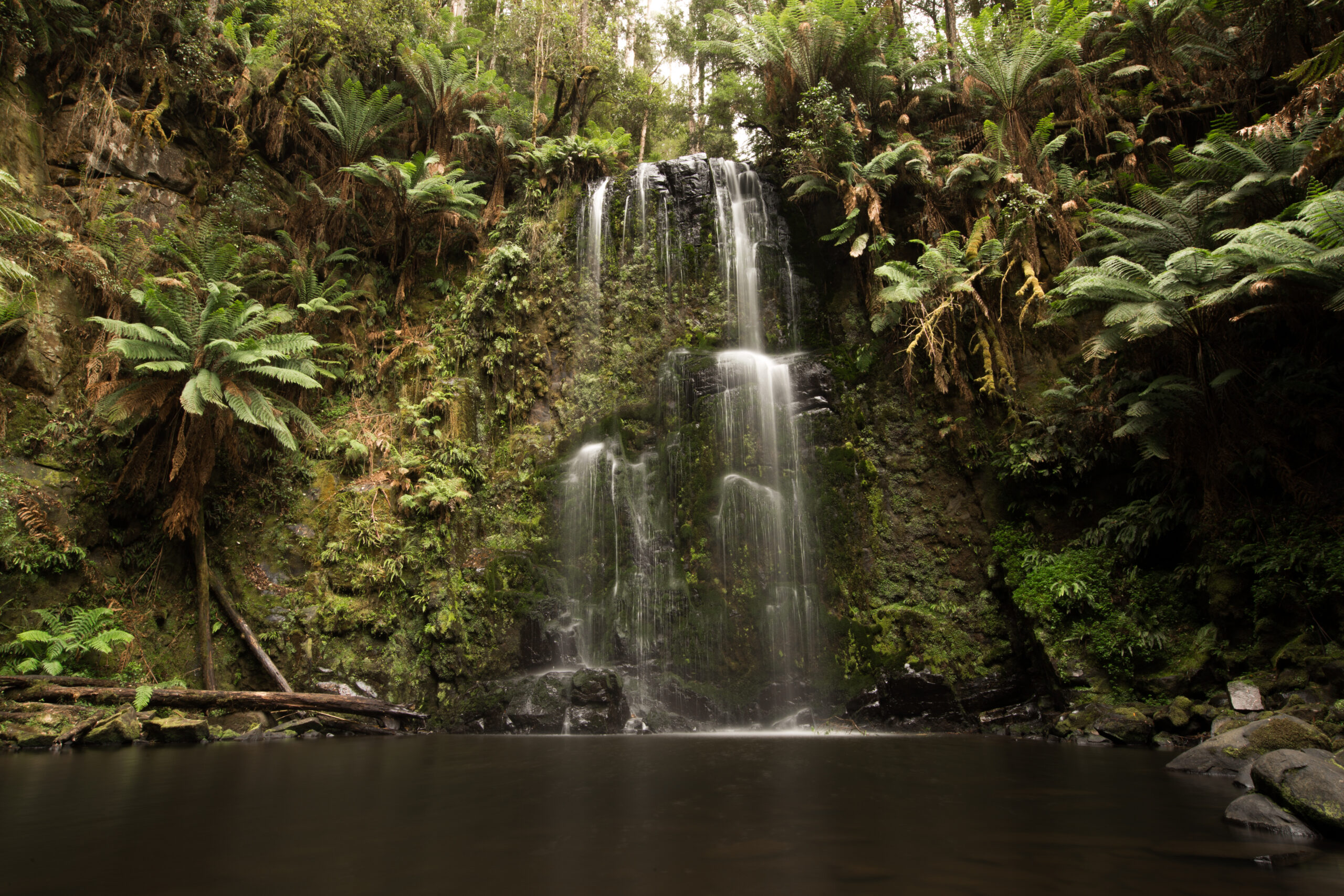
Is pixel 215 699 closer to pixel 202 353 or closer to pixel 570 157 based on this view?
pixel 202 353

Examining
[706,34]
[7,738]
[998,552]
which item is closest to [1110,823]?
[998,552]

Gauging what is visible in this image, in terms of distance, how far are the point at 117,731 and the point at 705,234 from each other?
1201cm

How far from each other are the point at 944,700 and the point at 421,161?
13.5m

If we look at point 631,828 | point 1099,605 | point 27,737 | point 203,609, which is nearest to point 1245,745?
point 1099,605

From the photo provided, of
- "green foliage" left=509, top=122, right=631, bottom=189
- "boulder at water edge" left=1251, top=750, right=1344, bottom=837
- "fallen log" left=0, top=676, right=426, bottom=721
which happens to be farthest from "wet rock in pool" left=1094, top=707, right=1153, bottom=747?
"green foliage" left=509, top=122, right=631, bottom=189

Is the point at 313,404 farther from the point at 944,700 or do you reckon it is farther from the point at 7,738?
the point at 944,700

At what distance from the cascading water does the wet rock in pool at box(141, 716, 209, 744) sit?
4.96 metres

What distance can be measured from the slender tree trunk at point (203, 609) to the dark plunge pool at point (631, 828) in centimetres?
288

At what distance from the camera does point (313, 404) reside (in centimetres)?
1188

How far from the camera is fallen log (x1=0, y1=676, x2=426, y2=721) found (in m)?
7.23

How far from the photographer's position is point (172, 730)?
722cm

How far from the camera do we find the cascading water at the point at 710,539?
970 cm

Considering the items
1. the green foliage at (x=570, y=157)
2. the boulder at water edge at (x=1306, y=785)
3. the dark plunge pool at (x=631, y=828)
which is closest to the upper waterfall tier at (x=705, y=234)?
the green foliage at (x=570, y=157)

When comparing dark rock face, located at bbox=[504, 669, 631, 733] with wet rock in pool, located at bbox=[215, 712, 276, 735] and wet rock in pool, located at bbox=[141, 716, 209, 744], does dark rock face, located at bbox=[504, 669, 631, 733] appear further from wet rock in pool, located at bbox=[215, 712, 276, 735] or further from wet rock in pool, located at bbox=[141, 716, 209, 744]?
wet rock in pool, located at bbox=[141, 716, 209, 744]
